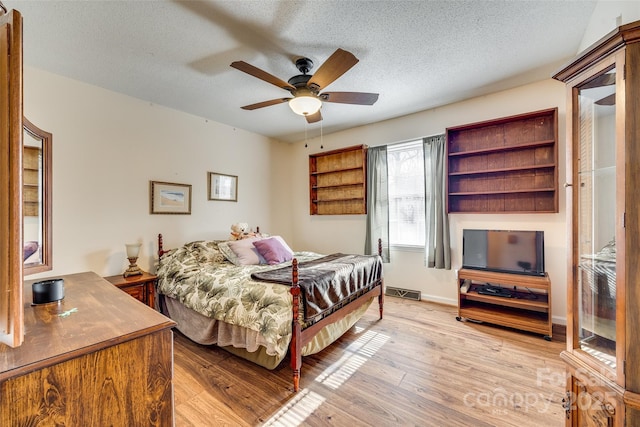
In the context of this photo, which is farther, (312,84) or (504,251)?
(504,251)

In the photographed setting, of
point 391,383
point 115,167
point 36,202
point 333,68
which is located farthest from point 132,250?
point 391,383

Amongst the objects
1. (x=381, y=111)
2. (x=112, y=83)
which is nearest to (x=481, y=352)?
(x=381, y=111)

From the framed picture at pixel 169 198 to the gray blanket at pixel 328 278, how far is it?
6.10 feet

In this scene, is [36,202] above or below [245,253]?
above

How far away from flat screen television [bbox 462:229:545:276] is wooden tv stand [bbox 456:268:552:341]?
0.38 ft

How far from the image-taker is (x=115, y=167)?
3.11 metres

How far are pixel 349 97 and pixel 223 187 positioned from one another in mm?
2549

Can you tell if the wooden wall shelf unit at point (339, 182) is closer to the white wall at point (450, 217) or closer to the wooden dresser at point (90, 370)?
the white wall at point (450, 217)

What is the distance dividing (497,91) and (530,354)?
292 centimetres

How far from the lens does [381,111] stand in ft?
12.5

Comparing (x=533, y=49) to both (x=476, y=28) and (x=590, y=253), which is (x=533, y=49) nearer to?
(x=476, y=28)

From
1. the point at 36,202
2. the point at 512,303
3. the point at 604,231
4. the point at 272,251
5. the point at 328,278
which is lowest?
the point at 512,303

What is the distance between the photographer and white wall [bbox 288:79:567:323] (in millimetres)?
2988

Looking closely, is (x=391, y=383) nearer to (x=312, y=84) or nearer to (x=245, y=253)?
(x=245, y=253)
